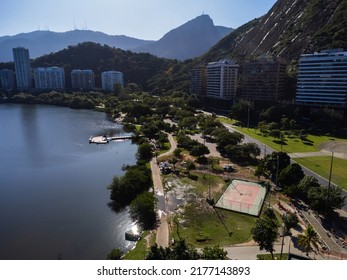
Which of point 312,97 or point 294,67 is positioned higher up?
point 294,67

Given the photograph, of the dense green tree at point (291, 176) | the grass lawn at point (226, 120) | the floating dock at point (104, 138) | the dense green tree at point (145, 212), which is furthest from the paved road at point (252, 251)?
the grass lawn at point (226, 120)

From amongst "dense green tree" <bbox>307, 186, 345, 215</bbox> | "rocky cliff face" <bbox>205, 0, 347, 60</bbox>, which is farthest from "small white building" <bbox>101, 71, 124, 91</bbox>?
"dense green tree" <bbox>307, 186, 345, 215</bbox>

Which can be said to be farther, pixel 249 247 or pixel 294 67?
pixel 294 67

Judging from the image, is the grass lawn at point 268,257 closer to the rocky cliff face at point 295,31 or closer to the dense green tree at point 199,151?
the dense green tree at point 199,151

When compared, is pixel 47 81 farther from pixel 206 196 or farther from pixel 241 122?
pixel 206 196

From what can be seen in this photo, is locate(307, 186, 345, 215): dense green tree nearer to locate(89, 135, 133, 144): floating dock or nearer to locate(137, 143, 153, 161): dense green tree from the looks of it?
locate(137, 143, 153, 161): dense green tree

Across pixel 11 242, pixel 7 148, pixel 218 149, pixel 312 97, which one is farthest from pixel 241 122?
pixel 11 242
